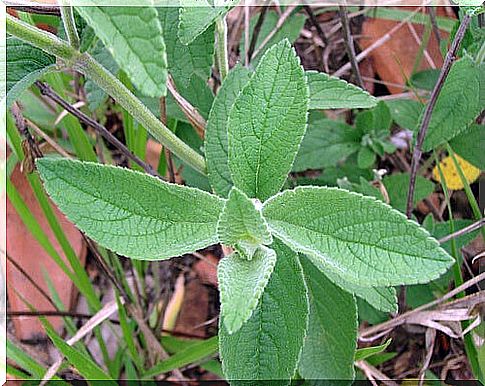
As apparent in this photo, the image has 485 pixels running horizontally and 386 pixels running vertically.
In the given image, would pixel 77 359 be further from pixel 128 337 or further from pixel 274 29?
pixel 274 29

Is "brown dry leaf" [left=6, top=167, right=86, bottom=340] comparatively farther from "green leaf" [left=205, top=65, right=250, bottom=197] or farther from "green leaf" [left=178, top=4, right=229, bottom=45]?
"green leaf" [left=178, top=4, right=229, bottom=45]

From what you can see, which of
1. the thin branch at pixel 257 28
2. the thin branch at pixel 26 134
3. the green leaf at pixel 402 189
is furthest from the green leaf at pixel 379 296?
the thin branch at pixel 257 28

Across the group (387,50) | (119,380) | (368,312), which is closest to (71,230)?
(119,380)

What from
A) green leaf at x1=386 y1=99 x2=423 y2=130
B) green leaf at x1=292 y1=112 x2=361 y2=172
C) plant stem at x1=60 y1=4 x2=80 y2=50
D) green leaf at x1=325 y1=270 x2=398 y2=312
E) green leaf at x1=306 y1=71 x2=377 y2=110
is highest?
plant stem at x1=60 y1=4 x2=80 y2=50

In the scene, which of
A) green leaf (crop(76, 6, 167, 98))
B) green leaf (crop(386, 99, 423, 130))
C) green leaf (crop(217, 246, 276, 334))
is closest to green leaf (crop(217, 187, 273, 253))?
green leaf (crop(217, 246, 276, 334))

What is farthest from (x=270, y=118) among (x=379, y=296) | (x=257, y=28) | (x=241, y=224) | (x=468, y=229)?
(x=257, y=28)

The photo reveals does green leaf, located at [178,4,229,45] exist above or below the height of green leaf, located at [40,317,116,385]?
above
